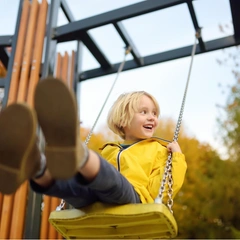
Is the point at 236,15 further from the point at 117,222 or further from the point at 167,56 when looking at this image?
the point at 117,222

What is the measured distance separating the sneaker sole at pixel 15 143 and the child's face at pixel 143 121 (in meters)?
0.66

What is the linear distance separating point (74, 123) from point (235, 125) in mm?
6764

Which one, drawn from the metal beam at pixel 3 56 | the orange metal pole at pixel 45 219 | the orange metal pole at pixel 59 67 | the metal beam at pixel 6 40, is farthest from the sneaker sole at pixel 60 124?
the metal beam at pixel 3 56

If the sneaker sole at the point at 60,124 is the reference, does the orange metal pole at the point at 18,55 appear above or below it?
above

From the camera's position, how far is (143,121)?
1.65 metres

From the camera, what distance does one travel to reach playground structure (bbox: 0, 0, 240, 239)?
246 cm

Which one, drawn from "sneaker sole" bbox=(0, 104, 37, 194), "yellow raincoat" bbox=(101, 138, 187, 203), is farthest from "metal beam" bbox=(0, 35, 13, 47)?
"sneaker sole" bbox=(0, 104, 37, 194)

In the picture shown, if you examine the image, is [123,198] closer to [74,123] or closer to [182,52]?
[74,123]

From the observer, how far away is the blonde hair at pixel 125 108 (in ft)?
5.46

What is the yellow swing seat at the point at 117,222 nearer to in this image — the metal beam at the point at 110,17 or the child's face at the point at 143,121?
the child's face at the point at 143,121

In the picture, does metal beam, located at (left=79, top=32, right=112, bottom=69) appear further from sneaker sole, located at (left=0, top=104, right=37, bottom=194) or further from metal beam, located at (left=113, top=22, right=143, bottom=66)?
sneaker sole, located at (left=0, top=104, right=37, bottom=194)

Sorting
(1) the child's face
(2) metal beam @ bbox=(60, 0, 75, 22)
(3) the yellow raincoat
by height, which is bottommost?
(3) the yellow raincoat

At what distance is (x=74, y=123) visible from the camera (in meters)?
1.03

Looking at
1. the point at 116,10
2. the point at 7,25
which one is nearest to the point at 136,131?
the point at 116,10
